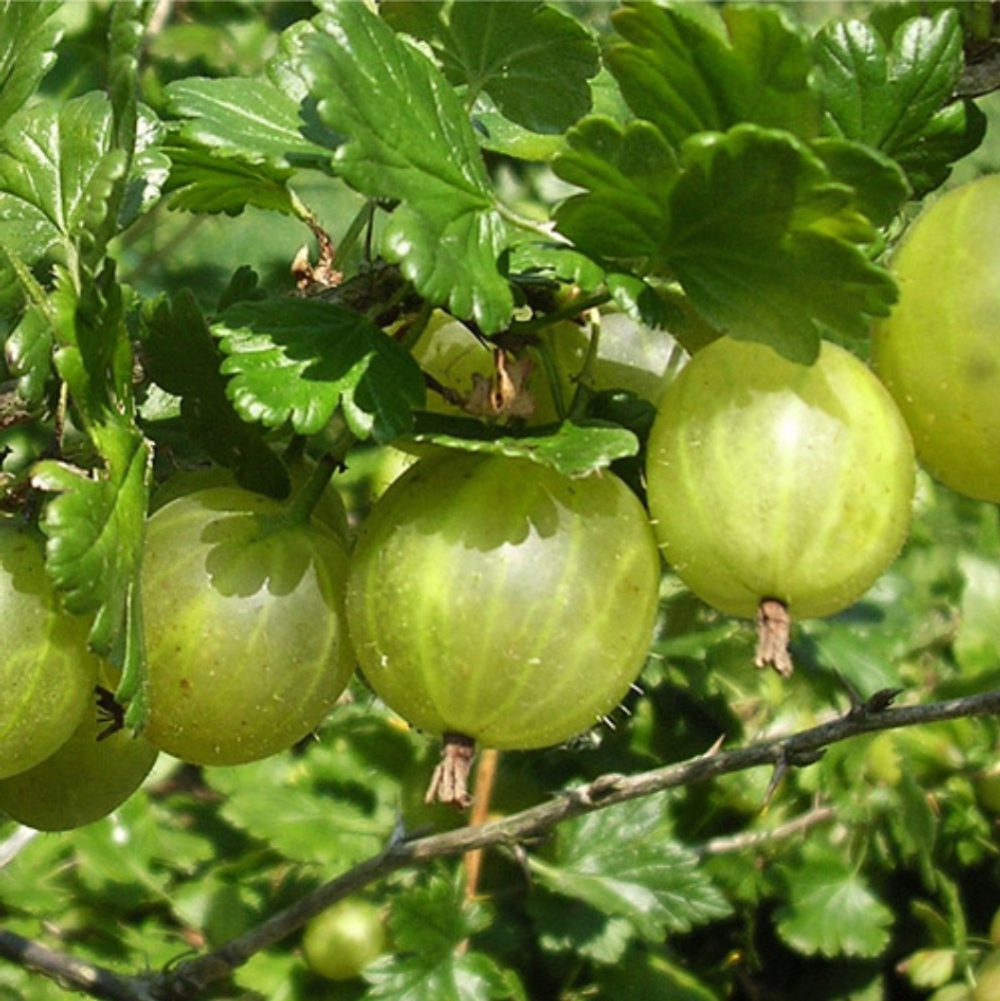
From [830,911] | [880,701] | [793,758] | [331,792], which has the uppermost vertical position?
[880,701]

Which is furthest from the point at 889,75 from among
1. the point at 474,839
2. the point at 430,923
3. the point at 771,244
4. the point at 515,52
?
the point at 430,923

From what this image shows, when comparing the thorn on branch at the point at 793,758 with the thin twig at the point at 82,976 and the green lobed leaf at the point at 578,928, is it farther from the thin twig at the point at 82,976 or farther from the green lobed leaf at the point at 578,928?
the green lobed leaf at the point at 578,928

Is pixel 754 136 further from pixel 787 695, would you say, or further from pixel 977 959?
pixel 977 959

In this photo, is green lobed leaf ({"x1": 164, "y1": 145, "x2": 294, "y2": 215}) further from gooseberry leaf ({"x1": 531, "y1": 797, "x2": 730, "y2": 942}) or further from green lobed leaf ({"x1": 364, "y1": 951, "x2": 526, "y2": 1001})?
gooseberry leaf ({"x1": 531, "y1": 797, "x2": 730, "y2": 942})

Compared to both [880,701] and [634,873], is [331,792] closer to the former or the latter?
[634,873]

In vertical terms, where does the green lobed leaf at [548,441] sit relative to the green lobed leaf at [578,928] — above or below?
above

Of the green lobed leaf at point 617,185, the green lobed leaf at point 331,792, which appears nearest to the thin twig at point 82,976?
the green lobed leaf at point 331,792
